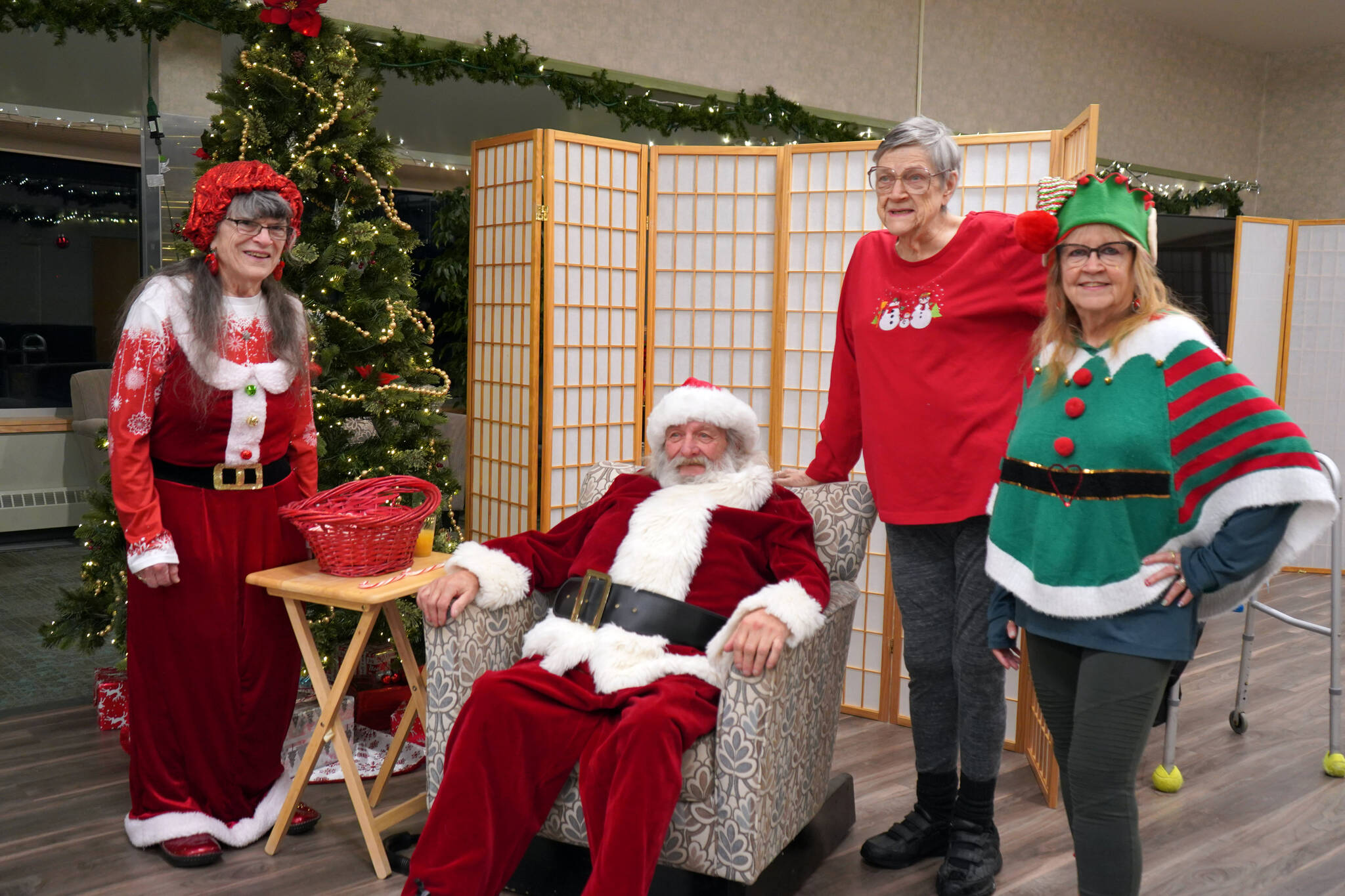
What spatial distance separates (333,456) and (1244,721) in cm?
326

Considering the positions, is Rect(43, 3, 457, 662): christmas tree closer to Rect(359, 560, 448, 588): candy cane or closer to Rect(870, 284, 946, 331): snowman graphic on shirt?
Rect(359, 560, 448, 588): candy cane

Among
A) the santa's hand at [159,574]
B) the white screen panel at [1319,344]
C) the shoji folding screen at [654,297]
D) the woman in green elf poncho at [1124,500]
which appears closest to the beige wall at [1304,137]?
the white screen panel at [1319,344]

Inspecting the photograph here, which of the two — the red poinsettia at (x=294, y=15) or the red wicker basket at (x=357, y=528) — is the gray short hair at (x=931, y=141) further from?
the red poinsettia at (x=294, y=15)

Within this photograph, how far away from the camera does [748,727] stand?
2.06 metres

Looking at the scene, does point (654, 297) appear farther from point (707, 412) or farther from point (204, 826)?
point (204, 826)

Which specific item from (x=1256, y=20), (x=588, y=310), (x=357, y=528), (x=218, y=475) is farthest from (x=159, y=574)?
(x=1256, y=20)

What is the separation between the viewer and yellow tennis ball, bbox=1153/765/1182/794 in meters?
3.10

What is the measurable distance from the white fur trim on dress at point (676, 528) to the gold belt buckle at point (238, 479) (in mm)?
962

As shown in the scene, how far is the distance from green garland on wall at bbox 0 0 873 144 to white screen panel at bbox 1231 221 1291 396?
7.65 feet

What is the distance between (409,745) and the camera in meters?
3.25

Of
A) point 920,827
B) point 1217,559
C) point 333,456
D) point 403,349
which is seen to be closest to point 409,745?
point 333,456

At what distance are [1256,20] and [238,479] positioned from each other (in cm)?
813

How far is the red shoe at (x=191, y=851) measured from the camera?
8.31 ft

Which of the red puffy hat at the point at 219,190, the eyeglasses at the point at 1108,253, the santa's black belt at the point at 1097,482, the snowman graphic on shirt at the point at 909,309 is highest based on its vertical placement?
the red puffy hat at the point at 219,190
